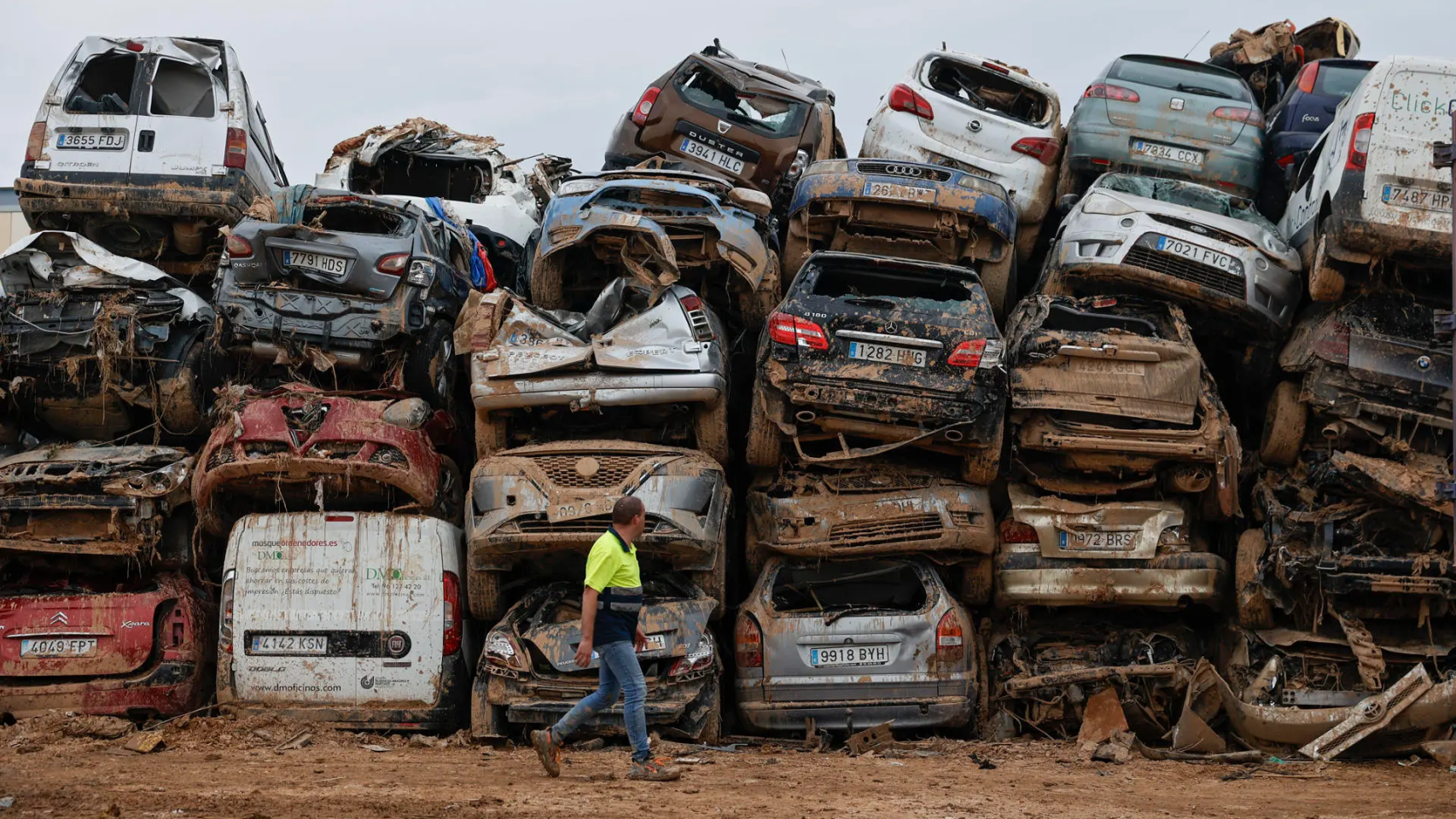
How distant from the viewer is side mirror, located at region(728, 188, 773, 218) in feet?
38.5

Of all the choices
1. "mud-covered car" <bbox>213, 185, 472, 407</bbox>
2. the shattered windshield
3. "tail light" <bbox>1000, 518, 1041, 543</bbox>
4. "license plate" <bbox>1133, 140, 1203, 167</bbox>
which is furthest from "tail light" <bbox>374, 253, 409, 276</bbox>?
"license plate" <bbox>1133, 140, 1203, 167</bbox>

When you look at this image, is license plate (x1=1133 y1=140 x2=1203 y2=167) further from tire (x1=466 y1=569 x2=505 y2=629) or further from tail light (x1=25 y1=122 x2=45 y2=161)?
tail light (x1=25 y1=122 x2=45 y2=161)

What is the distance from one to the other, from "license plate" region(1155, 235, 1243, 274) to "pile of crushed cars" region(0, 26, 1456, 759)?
1.0 inches

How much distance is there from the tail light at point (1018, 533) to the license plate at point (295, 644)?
466cm

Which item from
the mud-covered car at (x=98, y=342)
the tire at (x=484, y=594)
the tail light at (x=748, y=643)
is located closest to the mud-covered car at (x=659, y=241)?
the tire at (x=484, y=594)

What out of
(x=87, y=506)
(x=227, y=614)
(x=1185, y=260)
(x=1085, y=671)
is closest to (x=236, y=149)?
(x=87, y=506)

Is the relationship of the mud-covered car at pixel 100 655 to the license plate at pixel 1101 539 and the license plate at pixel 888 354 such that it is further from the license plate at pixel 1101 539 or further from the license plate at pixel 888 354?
the license plate at pixel 1101 539

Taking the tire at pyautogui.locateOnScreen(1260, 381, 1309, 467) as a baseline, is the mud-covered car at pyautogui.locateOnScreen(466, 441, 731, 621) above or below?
below

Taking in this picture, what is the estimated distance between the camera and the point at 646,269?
10.9 m

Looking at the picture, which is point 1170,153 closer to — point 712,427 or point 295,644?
point 712,427

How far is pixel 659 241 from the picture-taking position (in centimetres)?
1068

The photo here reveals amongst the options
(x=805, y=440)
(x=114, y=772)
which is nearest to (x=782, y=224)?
(x=805, y=440)

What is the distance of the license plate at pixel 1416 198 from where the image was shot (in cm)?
1025

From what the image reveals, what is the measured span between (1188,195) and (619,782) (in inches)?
279
